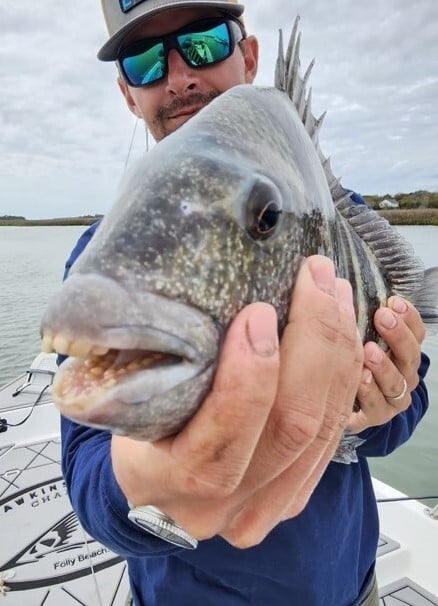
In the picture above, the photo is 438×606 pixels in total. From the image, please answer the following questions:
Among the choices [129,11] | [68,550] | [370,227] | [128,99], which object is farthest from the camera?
[68,550]

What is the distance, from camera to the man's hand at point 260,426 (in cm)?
81

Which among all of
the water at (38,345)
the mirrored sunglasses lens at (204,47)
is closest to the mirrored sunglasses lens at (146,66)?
the mirrored sunglasses lens at (204,47)

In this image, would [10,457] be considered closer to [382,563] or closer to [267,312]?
[382,563]

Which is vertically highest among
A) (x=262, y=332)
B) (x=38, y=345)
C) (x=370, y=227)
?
(x=370, y=227)

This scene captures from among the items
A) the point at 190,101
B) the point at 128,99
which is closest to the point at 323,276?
the point at 190,101

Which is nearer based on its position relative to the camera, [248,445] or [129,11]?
[248,445]

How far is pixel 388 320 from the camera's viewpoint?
1513 millimetres

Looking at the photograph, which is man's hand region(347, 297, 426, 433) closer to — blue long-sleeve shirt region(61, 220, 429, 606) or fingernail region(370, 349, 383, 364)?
fingernail region(370, 349, 383, 364)

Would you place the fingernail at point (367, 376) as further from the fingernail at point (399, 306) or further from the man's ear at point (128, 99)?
the man's ear at point (128, 99)

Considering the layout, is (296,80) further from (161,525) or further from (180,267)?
(161,525)

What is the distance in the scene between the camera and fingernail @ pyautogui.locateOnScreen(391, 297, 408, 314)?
156 cm

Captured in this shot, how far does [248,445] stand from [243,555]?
2.78 feet

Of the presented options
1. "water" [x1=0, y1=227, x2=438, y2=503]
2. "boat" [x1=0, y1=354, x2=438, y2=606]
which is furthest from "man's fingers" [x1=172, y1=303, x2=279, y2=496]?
"water" [x1=0, y1=227, x2=438, y2=503]

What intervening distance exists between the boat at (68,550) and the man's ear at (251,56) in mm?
2835
